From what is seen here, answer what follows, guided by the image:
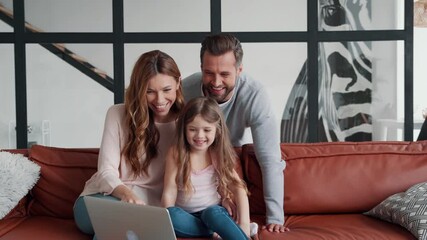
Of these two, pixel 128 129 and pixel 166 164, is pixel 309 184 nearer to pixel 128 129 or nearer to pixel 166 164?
pixel 166 164

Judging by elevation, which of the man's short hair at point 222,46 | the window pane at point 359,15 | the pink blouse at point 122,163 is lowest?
the pink blouse at point 122,163

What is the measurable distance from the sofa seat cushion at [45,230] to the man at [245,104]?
0.72 m

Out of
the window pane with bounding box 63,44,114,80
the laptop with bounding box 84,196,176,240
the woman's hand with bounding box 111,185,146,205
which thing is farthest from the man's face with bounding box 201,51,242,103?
the window pane with bounding box 63,44,114,80

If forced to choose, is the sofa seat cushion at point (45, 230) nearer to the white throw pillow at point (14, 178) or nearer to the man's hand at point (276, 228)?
the white throw pillow at point (14, 178)

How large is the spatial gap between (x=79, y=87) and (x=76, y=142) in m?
0.38

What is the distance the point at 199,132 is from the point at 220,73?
0.81 ft

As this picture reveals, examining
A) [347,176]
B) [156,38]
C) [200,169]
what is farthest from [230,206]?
[156,38]

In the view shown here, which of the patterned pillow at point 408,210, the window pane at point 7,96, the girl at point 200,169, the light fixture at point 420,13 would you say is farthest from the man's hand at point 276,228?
the light fixture at point 420,13

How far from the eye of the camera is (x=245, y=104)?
2.18m

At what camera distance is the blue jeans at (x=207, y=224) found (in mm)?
1791

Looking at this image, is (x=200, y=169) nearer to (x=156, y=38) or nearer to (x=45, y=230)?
(x=45, y=230)

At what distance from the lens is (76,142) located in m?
3.60

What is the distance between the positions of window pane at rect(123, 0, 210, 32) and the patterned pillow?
6.12 ft

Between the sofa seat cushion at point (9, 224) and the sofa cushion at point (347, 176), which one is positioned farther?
the sofa cushion at point (347, 176)
